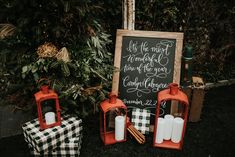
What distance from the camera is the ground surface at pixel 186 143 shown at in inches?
137

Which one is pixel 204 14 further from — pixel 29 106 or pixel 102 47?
pixel 29 106

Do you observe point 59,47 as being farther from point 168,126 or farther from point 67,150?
point 168,126

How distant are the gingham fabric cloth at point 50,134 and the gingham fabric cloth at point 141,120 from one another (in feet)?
2.50

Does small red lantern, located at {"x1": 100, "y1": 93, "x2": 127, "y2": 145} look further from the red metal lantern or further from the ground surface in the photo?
the red metal lantern

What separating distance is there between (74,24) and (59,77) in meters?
0.66

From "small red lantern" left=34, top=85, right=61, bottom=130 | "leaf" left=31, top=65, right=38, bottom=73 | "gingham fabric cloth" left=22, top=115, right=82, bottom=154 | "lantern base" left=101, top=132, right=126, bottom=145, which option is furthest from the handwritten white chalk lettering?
"leaf" left=31, top=65, right=38, bottom=73

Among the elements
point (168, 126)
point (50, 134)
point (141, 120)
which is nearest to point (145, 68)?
point (141, 120)

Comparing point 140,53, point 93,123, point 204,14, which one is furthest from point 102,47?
point 204,14

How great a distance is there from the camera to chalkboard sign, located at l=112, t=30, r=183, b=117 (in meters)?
3.73

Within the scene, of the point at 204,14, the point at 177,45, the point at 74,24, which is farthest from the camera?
the point at 204,14

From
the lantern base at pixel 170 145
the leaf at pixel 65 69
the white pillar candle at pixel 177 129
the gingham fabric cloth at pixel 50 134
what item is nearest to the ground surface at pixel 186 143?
the lantern base at pixel 170 145

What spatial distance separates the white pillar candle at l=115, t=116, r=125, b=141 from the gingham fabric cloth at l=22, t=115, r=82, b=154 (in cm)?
48

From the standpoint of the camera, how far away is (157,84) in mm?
3789

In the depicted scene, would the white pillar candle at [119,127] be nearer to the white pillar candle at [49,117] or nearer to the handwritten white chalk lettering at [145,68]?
the handwritten white chalk lettering at [145,68]
